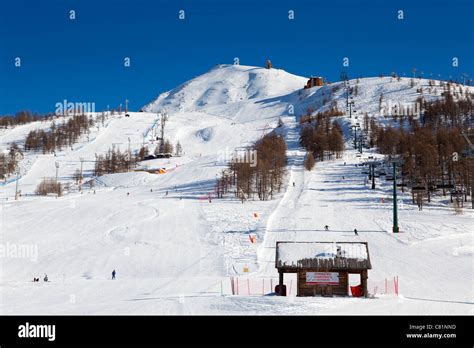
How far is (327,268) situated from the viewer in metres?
20.0

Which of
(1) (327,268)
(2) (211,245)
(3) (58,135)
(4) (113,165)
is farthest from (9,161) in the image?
(1) (327,268)

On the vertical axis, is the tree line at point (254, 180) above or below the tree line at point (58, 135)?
below

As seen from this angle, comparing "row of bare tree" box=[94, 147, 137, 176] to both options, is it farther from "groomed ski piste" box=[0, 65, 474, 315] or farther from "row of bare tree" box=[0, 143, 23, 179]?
"row of bare tree" box=[0, 143, 23, 179]

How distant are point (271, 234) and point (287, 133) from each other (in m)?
86.3

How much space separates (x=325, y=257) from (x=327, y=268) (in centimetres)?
46

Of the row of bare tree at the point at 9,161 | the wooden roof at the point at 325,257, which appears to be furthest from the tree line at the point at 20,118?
the wooden roof at the point at 325,257

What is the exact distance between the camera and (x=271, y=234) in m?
36.9

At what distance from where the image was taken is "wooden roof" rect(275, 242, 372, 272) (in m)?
20.0

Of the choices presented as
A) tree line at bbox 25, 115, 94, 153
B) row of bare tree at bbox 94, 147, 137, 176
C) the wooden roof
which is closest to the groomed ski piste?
the wooden roof

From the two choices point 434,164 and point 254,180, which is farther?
point 254,180

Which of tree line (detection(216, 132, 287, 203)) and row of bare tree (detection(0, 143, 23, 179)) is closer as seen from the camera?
tree line (detection(216, 132, 287, 203))

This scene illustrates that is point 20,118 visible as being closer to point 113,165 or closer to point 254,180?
point 113,165

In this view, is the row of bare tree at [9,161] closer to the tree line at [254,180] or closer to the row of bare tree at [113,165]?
the row of bare tree at [113,165]

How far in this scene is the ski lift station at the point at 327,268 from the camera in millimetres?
19984
